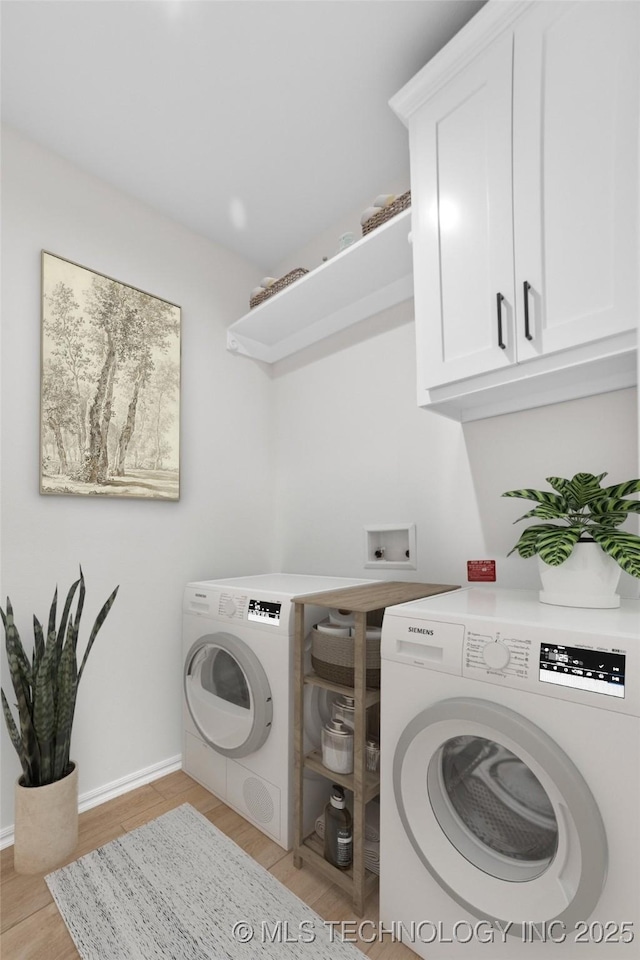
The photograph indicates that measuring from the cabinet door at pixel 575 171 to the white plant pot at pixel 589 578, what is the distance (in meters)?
0.54

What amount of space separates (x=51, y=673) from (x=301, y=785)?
3.00ft

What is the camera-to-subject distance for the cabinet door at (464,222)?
1.27 m

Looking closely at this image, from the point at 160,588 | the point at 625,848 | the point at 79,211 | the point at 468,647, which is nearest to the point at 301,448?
the point at 160,588

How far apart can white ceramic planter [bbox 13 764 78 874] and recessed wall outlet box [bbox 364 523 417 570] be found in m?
1.42

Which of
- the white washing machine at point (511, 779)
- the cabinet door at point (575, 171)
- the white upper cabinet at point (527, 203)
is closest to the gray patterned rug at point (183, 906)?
the white washing machine at point (511, 779)

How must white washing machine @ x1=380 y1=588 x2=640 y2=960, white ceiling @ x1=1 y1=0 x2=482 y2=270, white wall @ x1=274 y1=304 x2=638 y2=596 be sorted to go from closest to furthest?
white washing machine @ x1=380 y1=588 x2=640 y2=960 → white ceiling @ x1=1 y1=0 x2=482 y2=270 → white wall @ x1=274 y1=304 x2=638 y2=596

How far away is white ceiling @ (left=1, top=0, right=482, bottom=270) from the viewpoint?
1.40 meters

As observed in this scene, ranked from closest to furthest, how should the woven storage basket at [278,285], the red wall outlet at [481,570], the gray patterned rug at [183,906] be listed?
the gray patterned rug at [183,906], the red wall outlet at [481,570], the woven storage basket at [278,285]

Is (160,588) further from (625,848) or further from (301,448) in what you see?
(625,848)

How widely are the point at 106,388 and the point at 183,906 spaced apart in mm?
1849

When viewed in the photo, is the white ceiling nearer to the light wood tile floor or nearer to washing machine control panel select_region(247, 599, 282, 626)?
washing machine control panel select_region(247, 599, 282, 626)

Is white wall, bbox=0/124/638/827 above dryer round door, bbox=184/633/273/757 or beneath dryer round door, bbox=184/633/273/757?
above

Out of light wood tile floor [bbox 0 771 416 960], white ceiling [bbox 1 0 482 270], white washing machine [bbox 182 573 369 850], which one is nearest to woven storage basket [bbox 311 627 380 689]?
white washing machine [bbox 182 573 369 850]

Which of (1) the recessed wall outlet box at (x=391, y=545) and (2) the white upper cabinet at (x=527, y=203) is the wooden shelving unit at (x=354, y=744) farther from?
(2) the white upper cabinet at (x=527, y=203)
